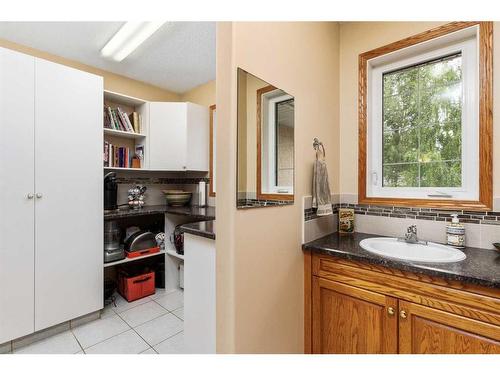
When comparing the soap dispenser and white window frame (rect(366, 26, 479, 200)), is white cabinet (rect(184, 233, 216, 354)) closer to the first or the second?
white window frame (rect(366, 26, 479, 200))

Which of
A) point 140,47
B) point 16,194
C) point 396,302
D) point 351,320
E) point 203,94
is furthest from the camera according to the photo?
point 203,94

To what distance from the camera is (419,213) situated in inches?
55.7

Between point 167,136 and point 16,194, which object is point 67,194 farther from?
point 167,136

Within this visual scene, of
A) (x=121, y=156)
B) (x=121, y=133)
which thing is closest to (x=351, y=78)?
(x=121, y=133)

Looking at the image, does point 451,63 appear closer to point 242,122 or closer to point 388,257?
point 388,257

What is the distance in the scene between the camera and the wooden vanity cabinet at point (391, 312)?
89 cm

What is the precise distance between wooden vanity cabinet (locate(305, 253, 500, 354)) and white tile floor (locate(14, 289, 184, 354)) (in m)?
1.01

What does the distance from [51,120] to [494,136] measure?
9.17 feet

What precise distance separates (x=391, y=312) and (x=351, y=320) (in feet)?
0.68

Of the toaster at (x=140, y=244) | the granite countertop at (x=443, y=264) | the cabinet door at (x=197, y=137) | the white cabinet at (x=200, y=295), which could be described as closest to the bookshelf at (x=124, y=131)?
the cabinet door at (x=197, y=137)

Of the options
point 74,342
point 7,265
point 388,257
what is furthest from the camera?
point 74,342

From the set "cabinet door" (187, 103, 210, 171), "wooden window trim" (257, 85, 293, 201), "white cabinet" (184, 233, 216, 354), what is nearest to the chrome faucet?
"wooden window trim" (257, 85, 293, 201)
